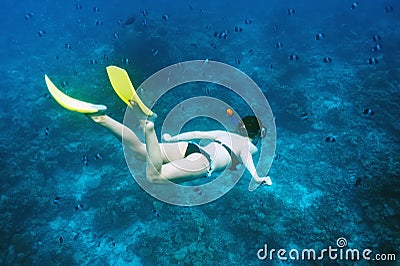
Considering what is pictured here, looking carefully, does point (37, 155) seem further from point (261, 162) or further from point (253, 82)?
point (253, 82)

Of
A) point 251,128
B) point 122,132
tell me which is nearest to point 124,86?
point 122,132

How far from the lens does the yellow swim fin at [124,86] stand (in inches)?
131

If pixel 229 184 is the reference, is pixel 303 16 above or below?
above

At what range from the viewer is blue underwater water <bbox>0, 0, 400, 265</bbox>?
278 inches

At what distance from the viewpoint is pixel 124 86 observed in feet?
11.1

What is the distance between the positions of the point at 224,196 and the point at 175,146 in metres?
4.77

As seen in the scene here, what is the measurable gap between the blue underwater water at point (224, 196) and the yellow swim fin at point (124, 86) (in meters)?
4.53

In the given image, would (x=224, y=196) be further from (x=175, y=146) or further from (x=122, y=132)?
(x=122, y=132)

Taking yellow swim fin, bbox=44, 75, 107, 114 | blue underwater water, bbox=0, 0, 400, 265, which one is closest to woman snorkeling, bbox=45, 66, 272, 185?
yellow swim fin, bbox=44, 75, 107, 114

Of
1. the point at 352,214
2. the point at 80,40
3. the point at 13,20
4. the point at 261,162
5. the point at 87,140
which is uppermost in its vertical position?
the point at 13,20

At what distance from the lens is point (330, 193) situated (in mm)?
8289

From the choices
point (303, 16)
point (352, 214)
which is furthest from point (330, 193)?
point (303, 16)

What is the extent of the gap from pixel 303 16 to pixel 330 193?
29.6m

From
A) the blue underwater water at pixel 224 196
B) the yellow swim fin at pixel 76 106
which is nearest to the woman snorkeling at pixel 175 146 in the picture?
the yellow swim fin at pixel 76 106
